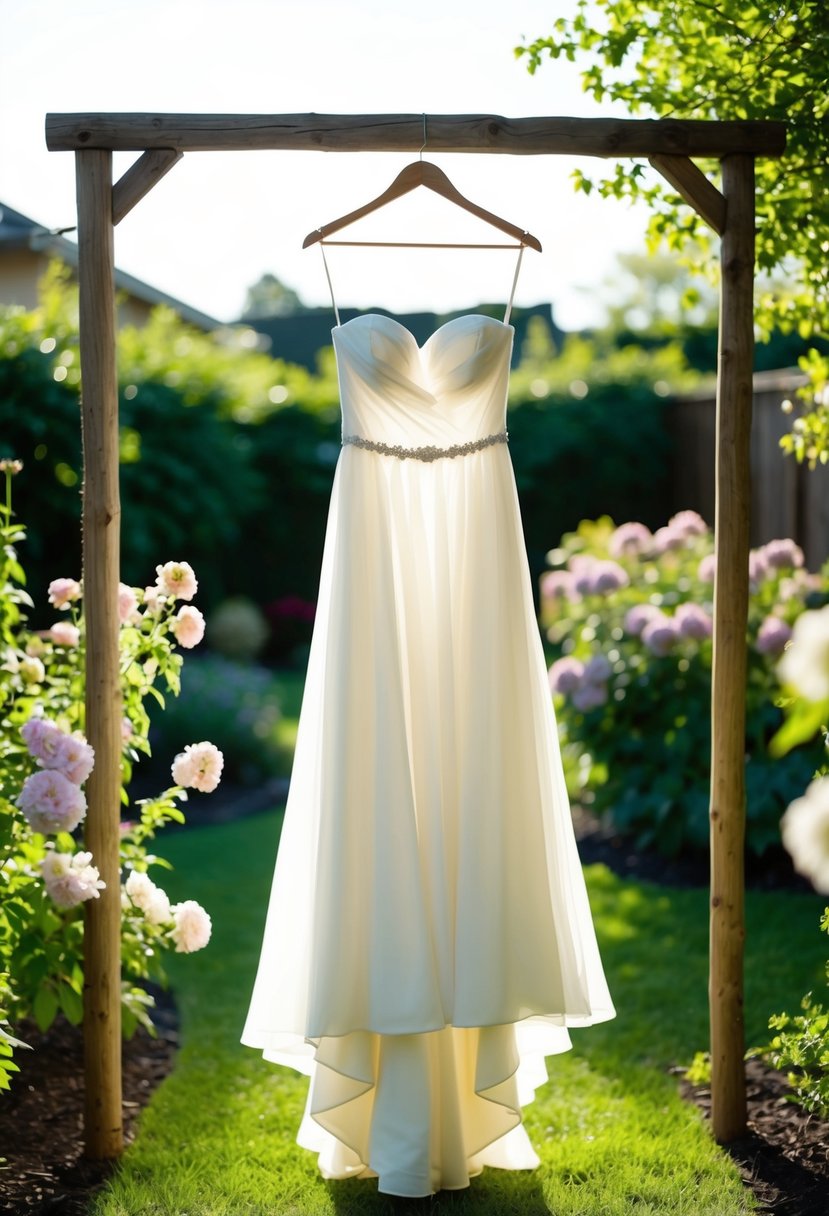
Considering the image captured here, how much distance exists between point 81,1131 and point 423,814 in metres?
1.22

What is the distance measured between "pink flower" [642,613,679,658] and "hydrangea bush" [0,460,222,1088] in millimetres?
2255

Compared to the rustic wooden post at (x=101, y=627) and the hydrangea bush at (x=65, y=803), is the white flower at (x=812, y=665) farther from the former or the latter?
the rustic wooden post at (x=101, y=627)

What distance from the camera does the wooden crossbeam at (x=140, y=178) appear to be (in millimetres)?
2545

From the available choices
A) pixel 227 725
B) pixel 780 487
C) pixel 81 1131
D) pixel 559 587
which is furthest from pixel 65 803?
pixel 780 487

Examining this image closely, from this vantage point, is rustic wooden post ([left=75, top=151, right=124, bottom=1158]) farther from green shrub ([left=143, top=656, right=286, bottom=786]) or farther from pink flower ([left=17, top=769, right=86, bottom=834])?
green shrub ([left=143, top=656, right=286, bottom=786])

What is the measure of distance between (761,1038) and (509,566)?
168cm

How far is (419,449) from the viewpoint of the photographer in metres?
2.48

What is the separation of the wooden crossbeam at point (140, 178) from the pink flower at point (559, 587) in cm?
305

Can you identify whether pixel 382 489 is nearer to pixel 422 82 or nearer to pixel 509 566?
pixel 509 566

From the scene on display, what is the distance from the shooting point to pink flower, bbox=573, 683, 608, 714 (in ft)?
15.8

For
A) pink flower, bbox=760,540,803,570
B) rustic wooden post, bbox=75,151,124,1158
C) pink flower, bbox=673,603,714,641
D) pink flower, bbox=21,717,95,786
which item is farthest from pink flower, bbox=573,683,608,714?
pink flower, bbox=21,717,95,786

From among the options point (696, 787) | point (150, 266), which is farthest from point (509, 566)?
point (150, 266)

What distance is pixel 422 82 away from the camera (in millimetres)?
3760

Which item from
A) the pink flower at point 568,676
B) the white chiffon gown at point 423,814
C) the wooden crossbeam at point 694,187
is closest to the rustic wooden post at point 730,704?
the wooden crossbeam at point 694,187
